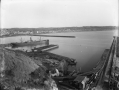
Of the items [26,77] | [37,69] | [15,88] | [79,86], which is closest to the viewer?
[15,88]

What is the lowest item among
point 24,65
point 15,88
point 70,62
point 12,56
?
point 70,62

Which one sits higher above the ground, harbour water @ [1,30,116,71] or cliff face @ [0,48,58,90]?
cliff face @ [0,48,58,90]

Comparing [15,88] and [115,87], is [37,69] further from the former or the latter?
[115,87]

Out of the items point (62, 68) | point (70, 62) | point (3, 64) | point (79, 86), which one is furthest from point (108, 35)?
point (3, 64)

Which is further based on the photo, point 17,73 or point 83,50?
point 83,50

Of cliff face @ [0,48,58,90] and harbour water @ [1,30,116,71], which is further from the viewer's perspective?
harbour water @ [1,30,116,71]

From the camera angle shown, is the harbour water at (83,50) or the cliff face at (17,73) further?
the harbour water at (83,50)

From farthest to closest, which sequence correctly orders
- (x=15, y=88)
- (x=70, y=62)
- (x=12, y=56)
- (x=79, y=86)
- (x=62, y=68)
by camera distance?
(x=70, y=62) < (x=62, y=68) < (x=79, y=86) < (x=12, y=56) < (x=15, y=88)

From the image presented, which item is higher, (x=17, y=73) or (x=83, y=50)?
(x=17, y=73)
